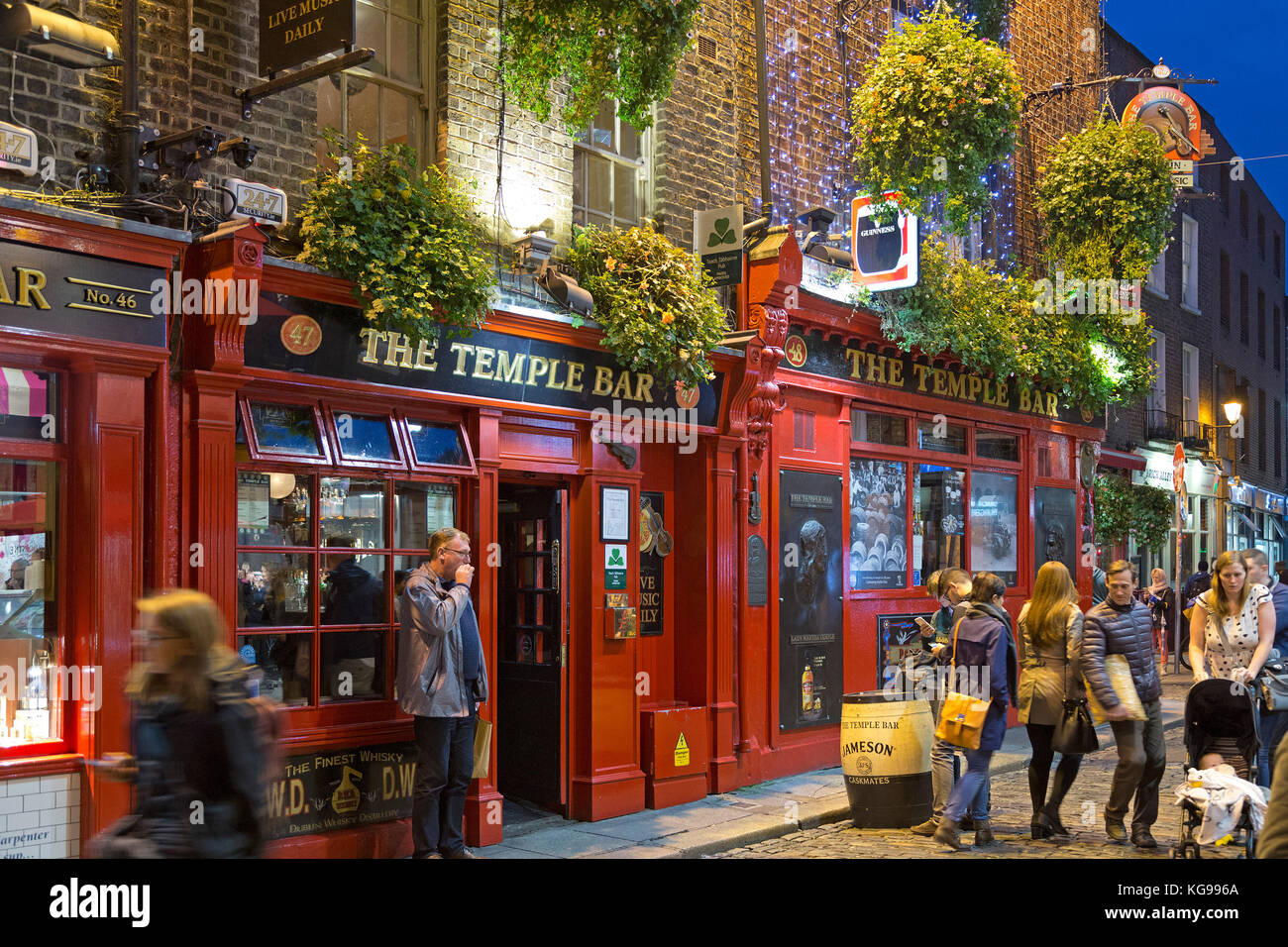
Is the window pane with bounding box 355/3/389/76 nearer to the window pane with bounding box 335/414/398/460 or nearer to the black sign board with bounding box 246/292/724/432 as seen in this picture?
the black sign board with bounding box 246/292/724/432

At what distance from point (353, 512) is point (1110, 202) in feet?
38.9

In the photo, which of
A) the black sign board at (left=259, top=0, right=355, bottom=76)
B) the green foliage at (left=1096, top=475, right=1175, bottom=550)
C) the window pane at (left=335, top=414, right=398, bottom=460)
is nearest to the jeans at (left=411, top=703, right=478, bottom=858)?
the window pane at (left=335, top=414, right=398, bottom=460)

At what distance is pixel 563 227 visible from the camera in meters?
9.91

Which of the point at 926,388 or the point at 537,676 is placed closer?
the point at 537,676

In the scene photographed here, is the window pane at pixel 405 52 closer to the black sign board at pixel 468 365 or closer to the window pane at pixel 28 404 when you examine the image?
the black sign board at pixel 468 365

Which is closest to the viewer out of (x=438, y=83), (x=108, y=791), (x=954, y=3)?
(x=108, y=791)

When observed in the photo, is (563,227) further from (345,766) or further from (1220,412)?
(1220,412)

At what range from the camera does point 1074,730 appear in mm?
8477

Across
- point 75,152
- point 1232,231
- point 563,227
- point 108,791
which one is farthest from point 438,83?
point 1232,231

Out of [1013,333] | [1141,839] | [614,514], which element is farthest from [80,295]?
[1013,333]

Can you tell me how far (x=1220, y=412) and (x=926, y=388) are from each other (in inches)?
625

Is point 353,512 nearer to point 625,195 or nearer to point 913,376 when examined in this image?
point 625,195

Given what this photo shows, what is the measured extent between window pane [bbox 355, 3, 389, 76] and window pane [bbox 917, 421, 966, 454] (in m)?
7.94

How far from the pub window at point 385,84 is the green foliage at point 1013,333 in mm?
5936
